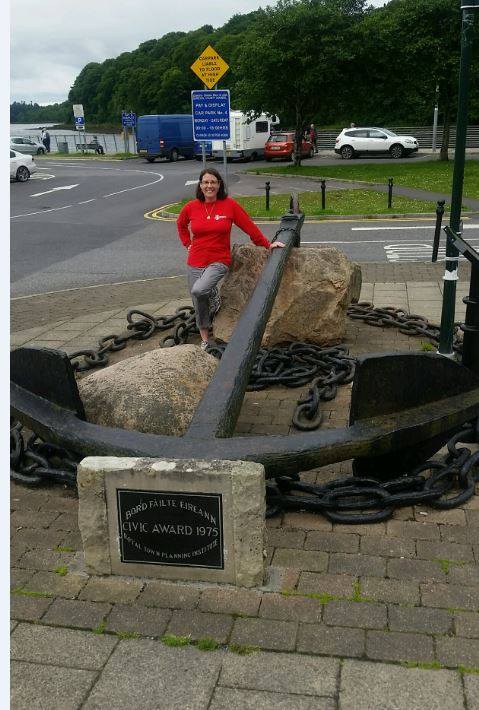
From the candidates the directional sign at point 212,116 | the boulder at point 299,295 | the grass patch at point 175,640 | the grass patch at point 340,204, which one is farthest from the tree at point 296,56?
the grass patch at point 175,640

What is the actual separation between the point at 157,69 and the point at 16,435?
8902cm

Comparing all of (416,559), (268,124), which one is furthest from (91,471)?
(268,124)

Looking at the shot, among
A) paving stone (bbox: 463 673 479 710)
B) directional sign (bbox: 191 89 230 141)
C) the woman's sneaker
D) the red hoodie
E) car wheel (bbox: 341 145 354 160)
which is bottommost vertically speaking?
car wheel (bbox: 341 145 354 160)

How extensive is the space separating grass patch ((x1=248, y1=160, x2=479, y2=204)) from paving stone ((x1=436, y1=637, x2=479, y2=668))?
19.6 m

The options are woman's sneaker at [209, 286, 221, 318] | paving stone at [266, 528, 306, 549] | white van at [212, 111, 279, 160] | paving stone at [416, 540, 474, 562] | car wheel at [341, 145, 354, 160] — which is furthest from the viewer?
white van at [212, 111, 279, 160]

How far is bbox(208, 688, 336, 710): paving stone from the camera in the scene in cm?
246

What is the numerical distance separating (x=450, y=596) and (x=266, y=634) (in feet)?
2.54

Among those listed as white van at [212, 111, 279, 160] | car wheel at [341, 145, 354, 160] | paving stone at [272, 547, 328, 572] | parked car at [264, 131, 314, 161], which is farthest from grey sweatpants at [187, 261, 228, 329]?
white van at [212, 111, 279, 160]

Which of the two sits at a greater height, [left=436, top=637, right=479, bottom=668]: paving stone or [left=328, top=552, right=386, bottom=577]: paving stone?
[left=436, top=637, right=479, bottom=668]: paving stone

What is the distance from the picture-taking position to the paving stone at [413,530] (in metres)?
3.48

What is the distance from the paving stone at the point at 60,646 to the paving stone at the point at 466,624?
50.6 inches

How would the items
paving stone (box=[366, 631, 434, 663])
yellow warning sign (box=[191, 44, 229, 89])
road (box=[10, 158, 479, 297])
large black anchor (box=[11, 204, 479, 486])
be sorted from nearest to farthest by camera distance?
1. paving stone (box=[366, 631, 434, 663])
2. large black anchor (box=[11, 204, 479, 486])
3. road (box=[10, 158, 479, 297])
4. yellow warning sign (box=[191, 44, 229, 89])

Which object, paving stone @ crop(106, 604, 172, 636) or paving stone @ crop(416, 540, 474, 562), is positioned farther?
paving stone @ crop(416, 540, 474, 562)

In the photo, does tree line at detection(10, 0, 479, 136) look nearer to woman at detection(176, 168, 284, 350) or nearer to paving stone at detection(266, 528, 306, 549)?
woman at detection(176, 168, 284, 350)
